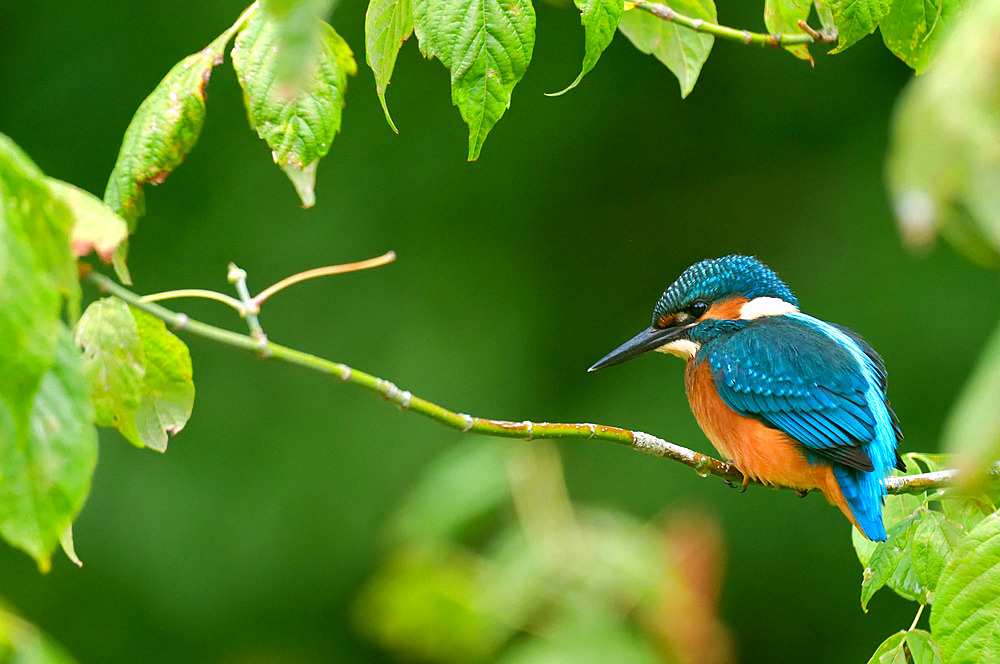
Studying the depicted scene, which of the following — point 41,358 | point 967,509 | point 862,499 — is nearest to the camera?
point 41,358

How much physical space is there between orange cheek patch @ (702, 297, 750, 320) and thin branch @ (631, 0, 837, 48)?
37.9 inches

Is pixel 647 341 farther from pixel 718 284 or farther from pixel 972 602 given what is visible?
pixel 972 602

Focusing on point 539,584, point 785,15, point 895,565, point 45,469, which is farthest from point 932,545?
point 45,469

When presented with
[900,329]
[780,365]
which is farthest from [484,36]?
[900,329]

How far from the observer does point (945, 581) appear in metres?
1.13

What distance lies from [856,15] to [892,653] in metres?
0.76

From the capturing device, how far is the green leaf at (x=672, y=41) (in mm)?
1588

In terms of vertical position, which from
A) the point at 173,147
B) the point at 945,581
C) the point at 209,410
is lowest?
the point at 209,410

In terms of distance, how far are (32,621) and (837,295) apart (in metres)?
3.45

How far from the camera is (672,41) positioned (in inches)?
63.1

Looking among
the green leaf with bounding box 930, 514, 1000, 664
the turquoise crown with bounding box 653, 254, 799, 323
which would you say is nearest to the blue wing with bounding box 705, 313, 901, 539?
the turquoise crown with bounding box 653, 254, 799, 323

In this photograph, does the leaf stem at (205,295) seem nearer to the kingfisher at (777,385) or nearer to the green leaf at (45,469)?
the green leaf at (45,469)

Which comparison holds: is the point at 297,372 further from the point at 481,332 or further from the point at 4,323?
the point at 4,323

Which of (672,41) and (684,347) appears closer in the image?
Result: (672,41)
